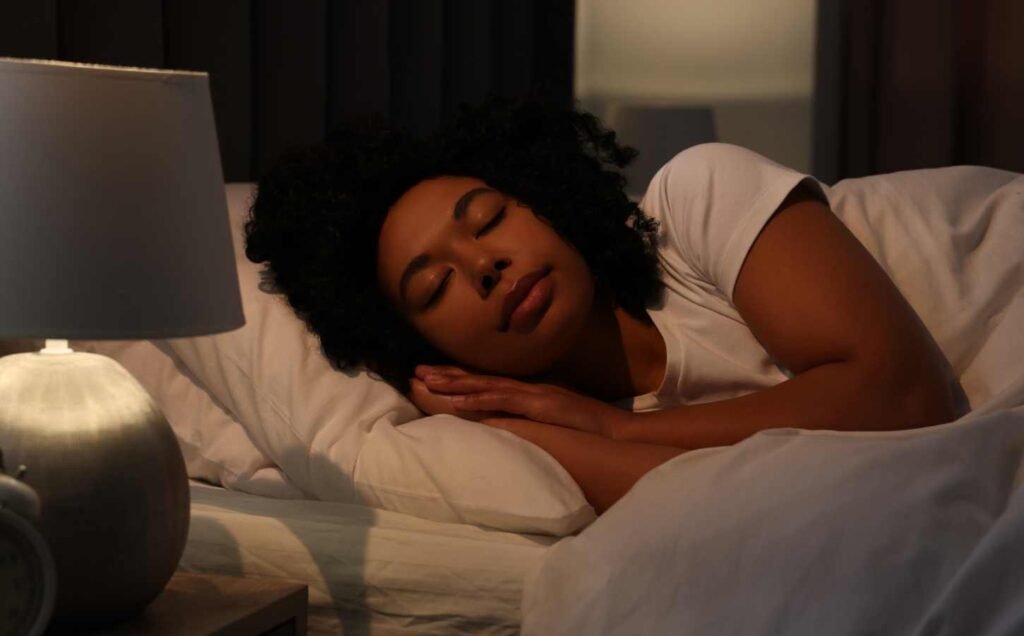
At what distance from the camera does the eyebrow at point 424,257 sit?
1.56 m

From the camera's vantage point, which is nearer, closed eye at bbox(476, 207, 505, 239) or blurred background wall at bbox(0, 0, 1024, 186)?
closed eye at bbox(476, 207, 505, 239)

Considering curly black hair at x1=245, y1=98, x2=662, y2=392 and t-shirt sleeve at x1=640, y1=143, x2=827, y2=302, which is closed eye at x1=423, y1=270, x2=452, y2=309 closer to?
curly black hair at x1=245, y1=98, x2=662, y2=392

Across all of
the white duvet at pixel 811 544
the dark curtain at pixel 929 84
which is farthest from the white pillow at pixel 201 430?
the dark curtain at pixel 929 84

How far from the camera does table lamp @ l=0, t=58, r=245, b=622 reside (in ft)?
3.02

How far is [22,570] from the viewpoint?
0.92 meters

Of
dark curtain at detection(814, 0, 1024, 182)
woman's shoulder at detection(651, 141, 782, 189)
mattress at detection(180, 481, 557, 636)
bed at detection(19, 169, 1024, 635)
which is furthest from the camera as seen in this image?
dark curtain at detection(814, 0, 1024, 182)

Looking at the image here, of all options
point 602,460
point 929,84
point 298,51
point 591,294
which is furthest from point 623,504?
point 929,84

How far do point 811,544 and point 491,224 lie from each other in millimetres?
648

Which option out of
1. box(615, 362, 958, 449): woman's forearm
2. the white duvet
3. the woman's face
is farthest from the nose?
the white duvet

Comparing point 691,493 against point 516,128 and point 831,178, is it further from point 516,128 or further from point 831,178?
point 831,178

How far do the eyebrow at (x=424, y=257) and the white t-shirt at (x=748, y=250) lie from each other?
0.28 metres

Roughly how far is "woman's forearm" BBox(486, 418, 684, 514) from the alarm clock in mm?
621

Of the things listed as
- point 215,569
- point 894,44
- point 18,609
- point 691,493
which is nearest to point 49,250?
point 18,609

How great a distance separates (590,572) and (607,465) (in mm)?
248
